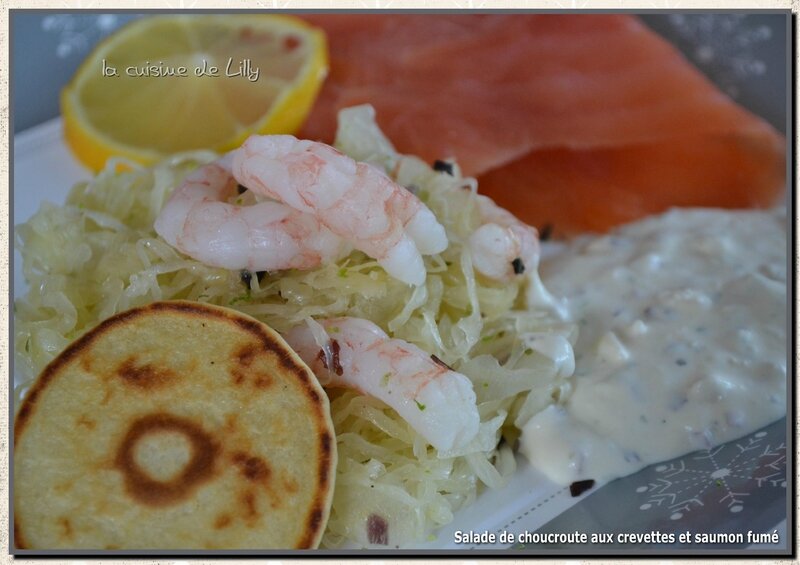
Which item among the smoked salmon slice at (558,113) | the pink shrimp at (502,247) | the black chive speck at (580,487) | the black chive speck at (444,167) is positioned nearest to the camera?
the black chive speck at (580,487)

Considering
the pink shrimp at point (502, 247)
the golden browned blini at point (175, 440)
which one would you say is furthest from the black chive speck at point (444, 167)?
the golden browned blini at point (175, 440)

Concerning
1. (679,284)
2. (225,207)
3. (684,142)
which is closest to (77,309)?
(225,207)

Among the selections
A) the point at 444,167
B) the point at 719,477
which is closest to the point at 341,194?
the point at 444,167

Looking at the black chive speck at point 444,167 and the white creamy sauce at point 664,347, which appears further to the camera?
the black chive speck at point 444,167

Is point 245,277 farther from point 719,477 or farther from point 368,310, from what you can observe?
point 719,477

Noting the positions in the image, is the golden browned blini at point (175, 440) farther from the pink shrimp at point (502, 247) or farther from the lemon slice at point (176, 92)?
the lemon slice at point (176, 92)
